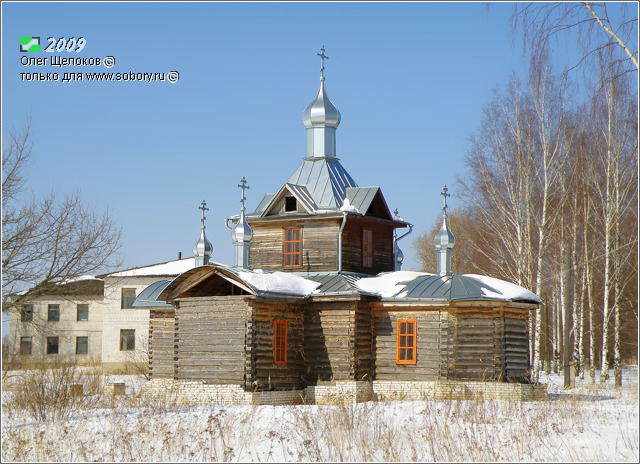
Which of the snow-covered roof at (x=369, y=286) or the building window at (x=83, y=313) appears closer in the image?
the snow-covered roof at (x=369, y=286)

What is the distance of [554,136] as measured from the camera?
2839 centimetres

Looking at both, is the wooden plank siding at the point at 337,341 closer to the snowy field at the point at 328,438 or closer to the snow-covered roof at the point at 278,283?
the snow-covered roof at the point at 278,283

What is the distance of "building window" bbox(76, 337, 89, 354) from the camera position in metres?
49.5

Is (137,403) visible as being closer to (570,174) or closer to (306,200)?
(306,200)

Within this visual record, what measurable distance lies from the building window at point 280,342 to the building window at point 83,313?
29406 mm

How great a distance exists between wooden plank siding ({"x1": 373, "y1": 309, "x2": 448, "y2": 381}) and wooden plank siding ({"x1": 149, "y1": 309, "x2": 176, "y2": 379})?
6.61 m

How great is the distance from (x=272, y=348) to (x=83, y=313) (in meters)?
30.0

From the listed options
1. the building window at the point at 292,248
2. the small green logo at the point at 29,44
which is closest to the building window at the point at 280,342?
the building window at the point at 292,248

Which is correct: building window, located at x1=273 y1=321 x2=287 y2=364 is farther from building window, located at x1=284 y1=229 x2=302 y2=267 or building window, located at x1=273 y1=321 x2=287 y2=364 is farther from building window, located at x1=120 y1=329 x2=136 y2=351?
building window, located at x1=120 y1=329 x2=136 y2=351

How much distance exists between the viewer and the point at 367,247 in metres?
26.2

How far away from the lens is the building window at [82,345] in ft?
162

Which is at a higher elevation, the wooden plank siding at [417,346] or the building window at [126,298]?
the building window at [126,298]

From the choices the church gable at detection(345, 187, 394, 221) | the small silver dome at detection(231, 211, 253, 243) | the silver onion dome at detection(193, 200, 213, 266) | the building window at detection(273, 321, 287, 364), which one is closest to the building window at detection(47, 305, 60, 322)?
the silver onion dome at detection(193, 200, 213, 266)

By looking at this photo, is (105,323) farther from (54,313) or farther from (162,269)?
(54,313)
